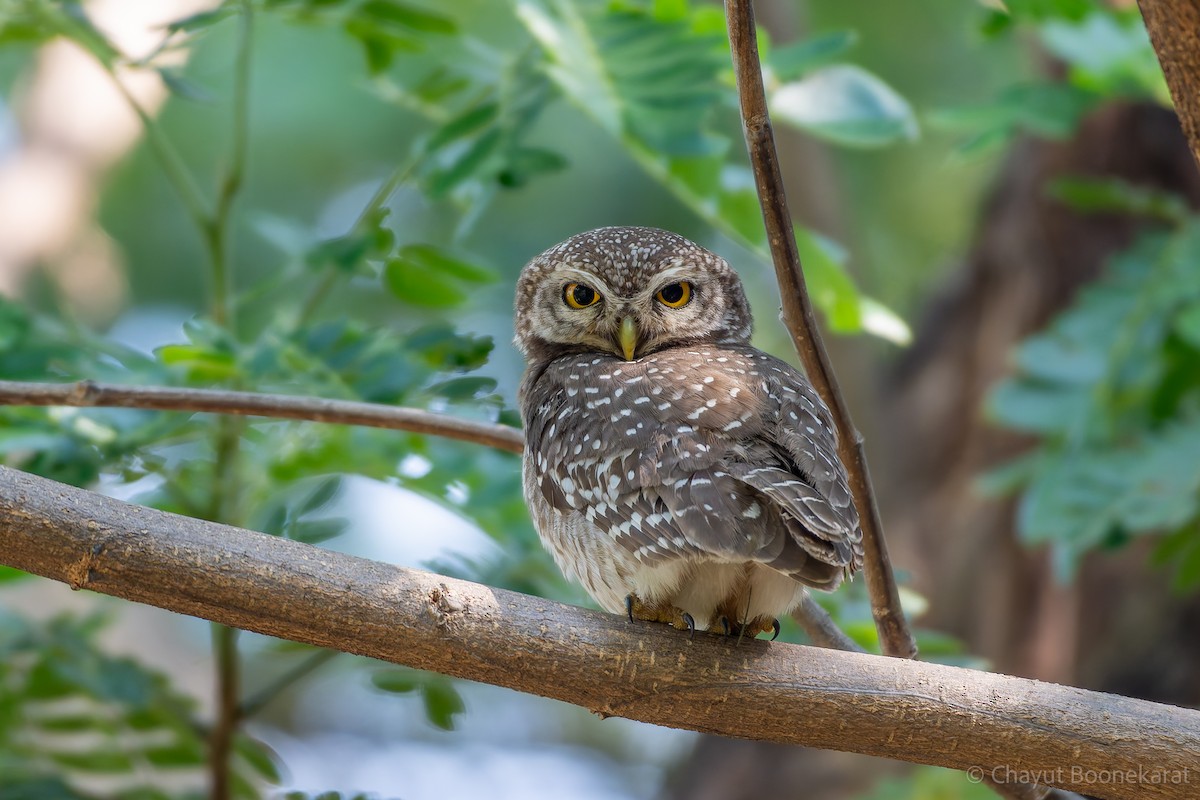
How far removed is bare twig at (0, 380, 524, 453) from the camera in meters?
2.30

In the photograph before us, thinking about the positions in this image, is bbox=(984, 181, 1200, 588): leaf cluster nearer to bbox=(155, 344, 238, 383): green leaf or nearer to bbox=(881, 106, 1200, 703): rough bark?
bbox=(881, 106, 1200, 703): rough bark

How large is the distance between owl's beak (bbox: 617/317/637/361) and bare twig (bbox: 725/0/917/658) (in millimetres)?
672

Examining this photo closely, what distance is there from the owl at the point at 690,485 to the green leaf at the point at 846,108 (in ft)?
1.99

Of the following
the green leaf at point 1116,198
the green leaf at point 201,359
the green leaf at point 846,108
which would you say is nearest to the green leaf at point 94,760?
the green leaf at point 201,359

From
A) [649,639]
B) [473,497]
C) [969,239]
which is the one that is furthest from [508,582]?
[969,239]

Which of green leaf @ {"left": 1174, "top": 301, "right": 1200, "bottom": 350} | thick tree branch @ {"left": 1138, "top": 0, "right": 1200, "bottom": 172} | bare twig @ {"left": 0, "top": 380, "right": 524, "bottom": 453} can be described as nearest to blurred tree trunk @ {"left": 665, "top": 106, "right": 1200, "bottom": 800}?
green leaf @ {"left": 1174, "top": 301, "right": 1200, "bottom": 350}

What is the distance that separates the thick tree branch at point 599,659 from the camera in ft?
6.22

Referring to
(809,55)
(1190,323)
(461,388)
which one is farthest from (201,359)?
(1190,323)

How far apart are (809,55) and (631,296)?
727 millimetres

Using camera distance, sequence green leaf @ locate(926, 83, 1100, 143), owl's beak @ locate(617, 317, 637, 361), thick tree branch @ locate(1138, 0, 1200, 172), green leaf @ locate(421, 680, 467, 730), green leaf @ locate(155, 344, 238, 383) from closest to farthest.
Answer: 1. thick tree branch @ locate(1138, 0, 1200, 172)
2. green leaf @ locate(155, 344, 238, 383)
3. owl's beak @ locate(617, 317, 637, 361)
4. green leaf @ locate(421, 680, 467, 730)
5. green leaf @ locate(926, 83, 1100, 143)

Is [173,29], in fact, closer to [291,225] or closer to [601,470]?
[291,225]

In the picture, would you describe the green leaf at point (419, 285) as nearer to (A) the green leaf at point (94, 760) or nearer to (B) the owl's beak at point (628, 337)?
(B) the owl's beak at point (628, 337)

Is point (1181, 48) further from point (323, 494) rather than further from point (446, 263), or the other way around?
point (323, 494)

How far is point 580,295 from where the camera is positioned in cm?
303
